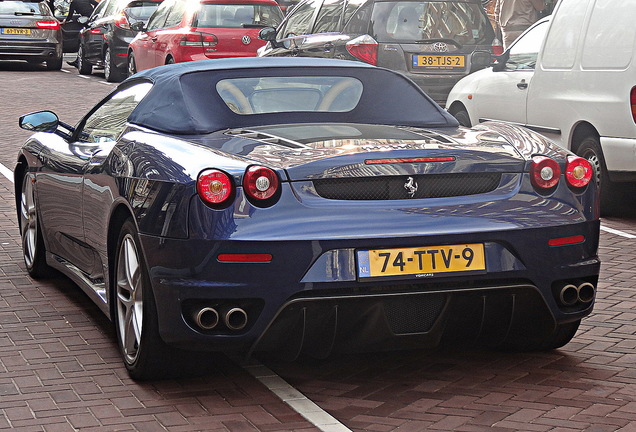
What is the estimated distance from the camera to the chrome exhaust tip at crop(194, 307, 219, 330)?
15.8ft

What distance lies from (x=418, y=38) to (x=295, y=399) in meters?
9.95

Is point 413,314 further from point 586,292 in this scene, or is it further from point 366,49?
point 366,49

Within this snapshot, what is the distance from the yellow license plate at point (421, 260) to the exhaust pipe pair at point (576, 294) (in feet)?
1.46

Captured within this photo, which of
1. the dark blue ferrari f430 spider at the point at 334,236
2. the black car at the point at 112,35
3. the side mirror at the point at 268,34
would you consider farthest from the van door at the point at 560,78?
the black car at the point at 112,35

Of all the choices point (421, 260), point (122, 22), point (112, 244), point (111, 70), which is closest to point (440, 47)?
point (112, 244)

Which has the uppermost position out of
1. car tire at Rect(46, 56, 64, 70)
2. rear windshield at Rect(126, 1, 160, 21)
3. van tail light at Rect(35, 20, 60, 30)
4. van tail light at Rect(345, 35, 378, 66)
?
van tail light at Rect(345, 35, 378, 66)

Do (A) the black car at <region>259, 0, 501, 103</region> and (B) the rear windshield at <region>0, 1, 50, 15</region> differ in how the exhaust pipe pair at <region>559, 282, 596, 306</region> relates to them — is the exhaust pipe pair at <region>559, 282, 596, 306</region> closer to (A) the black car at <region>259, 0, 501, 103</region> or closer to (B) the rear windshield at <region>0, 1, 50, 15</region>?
(A) the black car at <region>259, 0, 501, 103</region>

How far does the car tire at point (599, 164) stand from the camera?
9.62 metres

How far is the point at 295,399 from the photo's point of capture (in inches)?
196

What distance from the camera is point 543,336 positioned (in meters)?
5.55

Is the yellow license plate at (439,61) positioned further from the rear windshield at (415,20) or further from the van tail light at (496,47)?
the van tail light at (496,47)

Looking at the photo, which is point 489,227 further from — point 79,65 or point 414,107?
point 79,65

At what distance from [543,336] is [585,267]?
49 centimetres

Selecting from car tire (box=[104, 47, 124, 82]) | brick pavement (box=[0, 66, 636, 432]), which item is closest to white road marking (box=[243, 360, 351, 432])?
brick pavement (box=[0, 66, 636, 432])
